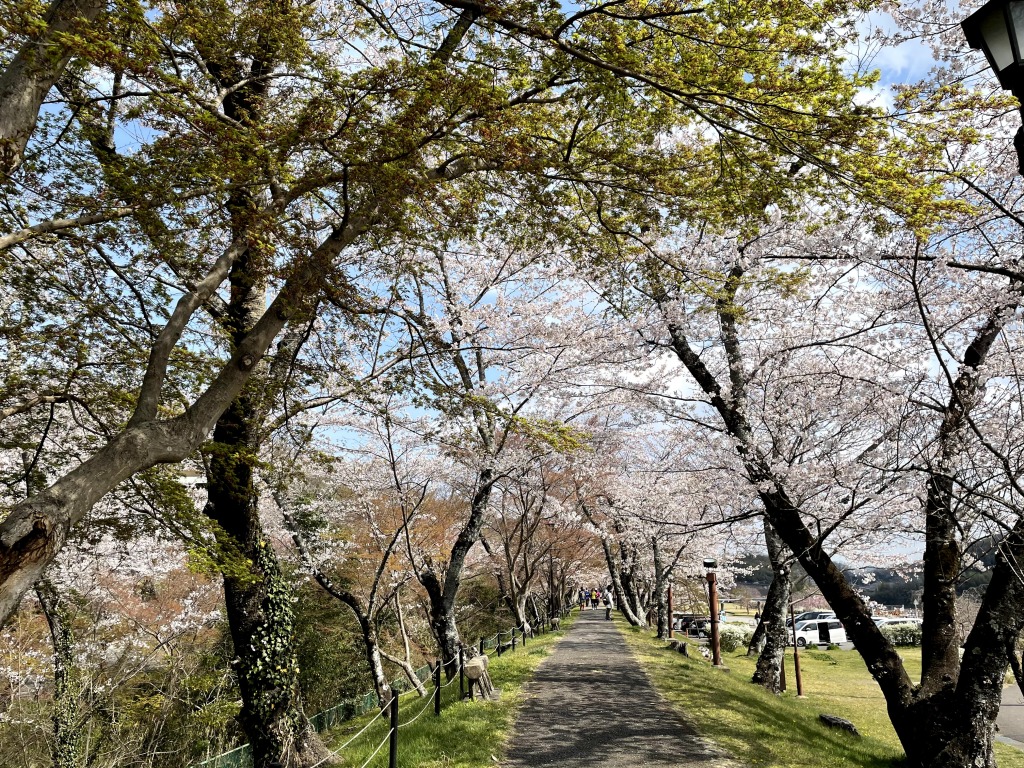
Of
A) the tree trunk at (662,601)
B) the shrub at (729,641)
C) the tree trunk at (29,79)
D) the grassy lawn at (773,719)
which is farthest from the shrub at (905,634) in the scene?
A: the tree trunk at (29,79)

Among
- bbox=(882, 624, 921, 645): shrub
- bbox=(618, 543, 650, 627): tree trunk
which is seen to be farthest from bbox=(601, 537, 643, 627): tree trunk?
bbox=(882, 624, 921, 645): shrub

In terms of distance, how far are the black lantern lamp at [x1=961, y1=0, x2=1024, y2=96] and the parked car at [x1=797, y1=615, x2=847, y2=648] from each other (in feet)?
110

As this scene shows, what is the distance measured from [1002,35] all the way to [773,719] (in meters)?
10.1

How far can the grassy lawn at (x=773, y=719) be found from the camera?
7453 millimetres

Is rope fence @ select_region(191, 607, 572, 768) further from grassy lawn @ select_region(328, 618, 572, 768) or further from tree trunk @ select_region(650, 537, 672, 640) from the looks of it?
tree trunk @ select_region(650, 537, 672, 640)

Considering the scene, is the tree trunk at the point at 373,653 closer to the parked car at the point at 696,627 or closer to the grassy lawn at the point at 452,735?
the grassy lawn at the point at 452,735

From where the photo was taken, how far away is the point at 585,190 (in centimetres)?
628

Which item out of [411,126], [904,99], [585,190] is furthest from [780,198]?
[411,126]

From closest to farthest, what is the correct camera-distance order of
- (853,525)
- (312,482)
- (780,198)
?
(780,198) → (853,525) → (312,482)

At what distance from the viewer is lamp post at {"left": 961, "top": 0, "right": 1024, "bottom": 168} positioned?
2.41m

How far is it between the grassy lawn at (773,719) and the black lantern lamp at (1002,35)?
7.23 meters

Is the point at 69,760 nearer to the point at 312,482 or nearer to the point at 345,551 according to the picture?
the point at 312,482

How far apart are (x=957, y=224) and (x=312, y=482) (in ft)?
46.3

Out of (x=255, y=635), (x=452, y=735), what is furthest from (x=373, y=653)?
(x=255, y=635)
